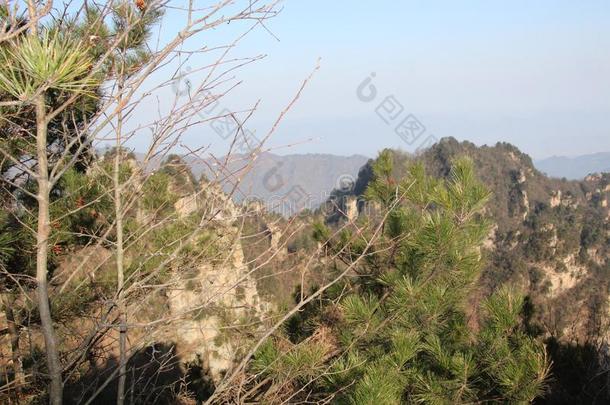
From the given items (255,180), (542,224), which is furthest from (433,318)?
(542,224)

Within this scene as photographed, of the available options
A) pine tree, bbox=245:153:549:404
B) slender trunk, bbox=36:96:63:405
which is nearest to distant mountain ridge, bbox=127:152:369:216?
slender trunk, bbox=36:96:63:405

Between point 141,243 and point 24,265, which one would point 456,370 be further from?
point 24,265

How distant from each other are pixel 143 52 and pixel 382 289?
7.63ft

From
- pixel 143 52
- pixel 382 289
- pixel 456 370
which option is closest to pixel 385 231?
pixel 382 289

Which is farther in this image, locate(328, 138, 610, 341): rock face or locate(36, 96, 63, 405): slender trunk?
locate(328, 138, 610, 341): rock face

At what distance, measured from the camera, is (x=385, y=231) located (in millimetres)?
3445

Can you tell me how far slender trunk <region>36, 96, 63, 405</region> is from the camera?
1270 mm

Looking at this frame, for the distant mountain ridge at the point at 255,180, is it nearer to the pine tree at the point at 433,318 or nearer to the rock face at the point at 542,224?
the pine tree at the point at 433,318

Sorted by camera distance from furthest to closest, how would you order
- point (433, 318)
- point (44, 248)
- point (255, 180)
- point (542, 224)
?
point (542, 224) → point (433, 318) → point (255, 180) → point (44, 248)

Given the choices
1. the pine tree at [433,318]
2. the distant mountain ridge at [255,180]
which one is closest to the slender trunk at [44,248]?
the distant mountain ridge at [255,180]

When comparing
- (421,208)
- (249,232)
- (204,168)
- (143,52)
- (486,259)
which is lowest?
(486,259)

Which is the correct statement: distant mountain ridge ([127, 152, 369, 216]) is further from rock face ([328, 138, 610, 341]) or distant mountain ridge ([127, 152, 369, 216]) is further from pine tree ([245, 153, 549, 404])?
rock face ([328, 138, 610, 341])

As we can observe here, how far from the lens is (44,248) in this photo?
131 cm

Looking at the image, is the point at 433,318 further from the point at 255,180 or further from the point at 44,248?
the point at 44,248
